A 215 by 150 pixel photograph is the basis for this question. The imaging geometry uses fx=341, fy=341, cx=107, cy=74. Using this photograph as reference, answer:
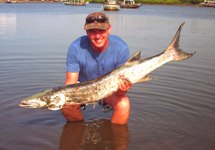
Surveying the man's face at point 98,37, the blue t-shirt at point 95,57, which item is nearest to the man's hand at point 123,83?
the blue t-shirt at point 95,57

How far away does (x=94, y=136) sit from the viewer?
21.6 ft

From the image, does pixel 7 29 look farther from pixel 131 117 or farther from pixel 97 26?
pixel 97 26

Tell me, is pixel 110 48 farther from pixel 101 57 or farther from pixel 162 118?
pixel 162 118

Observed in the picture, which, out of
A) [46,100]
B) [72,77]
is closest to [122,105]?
[72,77]

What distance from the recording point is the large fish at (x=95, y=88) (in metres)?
5.70

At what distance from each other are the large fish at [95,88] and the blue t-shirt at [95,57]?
1.96 feet

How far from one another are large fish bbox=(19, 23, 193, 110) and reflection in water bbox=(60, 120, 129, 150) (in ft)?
2.95

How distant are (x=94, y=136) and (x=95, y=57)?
1.53 meters

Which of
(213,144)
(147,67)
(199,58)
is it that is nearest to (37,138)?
(147,67)

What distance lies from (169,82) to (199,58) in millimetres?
4637

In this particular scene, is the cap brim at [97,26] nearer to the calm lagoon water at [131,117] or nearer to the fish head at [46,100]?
the fish head at [46,100]

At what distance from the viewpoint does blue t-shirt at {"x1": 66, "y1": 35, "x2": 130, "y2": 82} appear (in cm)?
629

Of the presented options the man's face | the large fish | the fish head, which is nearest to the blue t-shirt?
the man's face

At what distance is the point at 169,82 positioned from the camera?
35.3 ft
